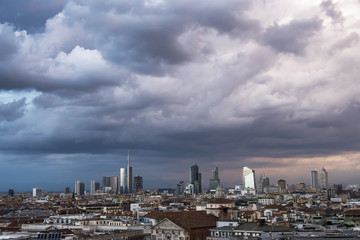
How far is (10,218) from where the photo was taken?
186 m

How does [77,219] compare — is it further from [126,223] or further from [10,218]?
A: [10,218]

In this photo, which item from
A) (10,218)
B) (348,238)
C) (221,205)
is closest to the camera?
(348,238)

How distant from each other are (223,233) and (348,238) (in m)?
33.8

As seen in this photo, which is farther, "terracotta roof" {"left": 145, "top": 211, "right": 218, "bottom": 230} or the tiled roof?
"terracotta roof" {"left": 145, "top": 211, "right": 218, "bottom": 230}

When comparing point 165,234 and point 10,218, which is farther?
point 10,218

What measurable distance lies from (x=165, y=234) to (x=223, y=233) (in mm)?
18512

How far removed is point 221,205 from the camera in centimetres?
15888

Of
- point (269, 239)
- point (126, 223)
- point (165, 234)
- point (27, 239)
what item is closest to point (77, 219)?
point (126, 223)

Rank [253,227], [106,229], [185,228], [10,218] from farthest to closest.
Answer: [10,218] → [106,229] → [185,228] → [253,227]

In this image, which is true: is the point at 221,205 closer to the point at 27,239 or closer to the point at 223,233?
the point at 223,233

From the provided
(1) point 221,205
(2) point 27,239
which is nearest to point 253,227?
(2) point 27,239

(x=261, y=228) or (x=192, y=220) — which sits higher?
(x=192, y=220)

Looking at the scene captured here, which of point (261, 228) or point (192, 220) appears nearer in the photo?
point (261, 228)

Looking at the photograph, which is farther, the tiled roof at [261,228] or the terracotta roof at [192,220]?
the terracotta roof at [192,220]
